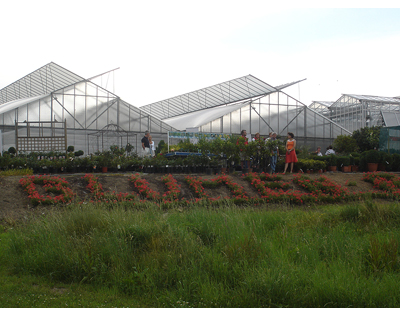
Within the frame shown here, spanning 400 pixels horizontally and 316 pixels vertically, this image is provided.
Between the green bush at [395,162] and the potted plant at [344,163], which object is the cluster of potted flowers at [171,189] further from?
the green bush at [395,162]

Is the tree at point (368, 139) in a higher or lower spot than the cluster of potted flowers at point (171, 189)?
higher

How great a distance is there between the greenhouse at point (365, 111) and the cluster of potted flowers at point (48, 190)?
3124cm

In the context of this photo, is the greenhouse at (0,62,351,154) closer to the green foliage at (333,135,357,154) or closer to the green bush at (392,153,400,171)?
the green foliage at (333,135,357,154)

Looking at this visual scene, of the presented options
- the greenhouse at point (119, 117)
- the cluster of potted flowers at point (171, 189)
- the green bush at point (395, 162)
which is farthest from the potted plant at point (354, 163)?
the greenhouse at point (119, 117)

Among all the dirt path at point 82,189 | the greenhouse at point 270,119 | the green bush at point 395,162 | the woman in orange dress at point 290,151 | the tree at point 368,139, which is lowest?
the dirt path at point 82,189

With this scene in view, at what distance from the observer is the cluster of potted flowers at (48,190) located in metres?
7.32

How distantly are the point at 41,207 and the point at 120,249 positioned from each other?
Answer: 3.77 m

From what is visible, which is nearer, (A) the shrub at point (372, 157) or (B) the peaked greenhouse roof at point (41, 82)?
(A) the shrub at point (372, 157)

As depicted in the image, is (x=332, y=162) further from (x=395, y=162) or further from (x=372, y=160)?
(x=395, y=162)

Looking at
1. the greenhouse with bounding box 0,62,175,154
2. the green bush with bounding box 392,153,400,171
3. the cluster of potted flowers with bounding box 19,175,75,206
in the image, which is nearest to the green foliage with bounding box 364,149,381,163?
the green bush with bounding box 392,153,400,171

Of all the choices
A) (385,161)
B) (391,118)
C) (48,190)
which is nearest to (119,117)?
(48,190)

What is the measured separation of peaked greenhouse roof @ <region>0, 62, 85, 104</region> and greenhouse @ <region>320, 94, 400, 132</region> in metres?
26.1

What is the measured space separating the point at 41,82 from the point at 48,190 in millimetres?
28899

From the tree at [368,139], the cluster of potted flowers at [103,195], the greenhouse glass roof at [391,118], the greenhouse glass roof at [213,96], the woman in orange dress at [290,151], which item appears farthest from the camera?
the greenhouse glass roof at [391,118]
